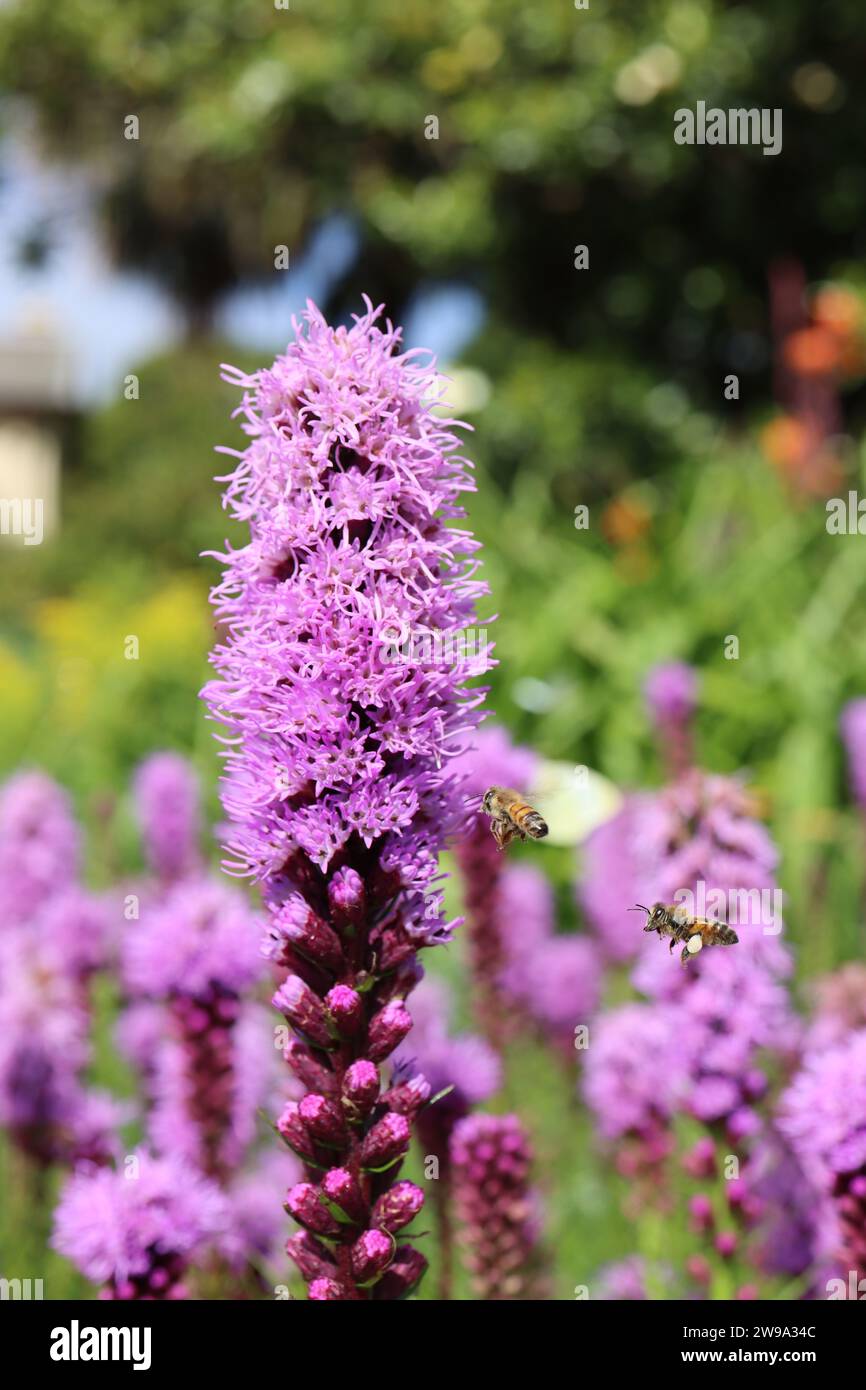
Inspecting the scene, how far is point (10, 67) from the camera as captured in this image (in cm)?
1639

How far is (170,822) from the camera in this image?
436 centimetres

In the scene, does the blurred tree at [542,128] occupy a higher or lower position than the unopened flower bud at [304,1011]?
higher

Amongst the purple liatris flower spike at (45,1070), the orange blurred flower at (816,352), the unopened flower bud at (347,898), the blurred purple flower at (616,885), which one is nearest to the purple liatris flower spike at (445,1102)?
the purple liatris flower spike at (45,1070)

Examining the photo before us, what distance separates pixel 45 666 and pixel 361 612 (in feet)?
24.4

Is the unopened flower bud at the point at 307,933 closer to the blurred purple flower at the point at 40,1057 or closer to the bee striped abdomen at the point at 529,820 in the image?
the bee striped abdomen at the point at 529,820

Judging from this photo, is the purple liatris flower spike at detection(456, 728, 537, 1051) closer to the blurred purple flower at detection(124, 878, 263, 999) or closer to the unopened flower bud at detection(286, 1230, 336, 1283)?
the blurred purple flower at detection(124, 878, 263, 999)

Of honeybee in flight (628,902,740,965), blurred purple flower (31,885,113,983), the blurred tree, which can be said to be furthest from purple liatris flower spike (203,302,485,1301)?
the blurred tree

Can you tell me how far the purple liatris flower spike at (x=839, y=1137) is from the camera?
6.82 feet

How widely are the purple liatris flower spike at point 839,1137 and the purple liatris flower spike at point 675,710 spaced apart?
2.12 m

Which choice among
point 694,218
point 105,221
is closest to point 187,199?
point 105,221

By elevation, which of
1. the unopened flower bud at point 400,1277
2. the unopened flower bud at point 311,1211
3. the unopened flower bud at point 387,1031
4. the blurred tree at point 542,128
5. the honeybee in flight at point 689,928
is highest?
the blurred tree at point 542,128
